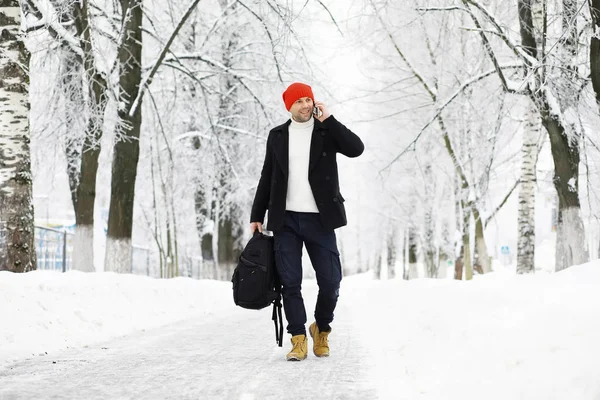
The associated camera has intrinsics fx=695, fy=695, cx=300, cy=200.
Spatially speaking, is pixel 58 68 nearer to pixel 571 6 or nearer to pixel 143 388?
pixel 571 6

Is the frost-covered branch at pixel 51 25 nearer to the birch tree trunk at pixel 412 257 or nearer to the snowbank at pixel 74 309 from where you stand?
the snowbank at pixel 74 309

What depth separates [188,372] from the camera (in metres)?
4.52

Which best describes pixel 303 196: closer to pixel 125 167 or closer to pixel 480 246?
pixel 125 167

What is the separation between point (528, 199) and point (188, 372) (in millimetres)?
11978

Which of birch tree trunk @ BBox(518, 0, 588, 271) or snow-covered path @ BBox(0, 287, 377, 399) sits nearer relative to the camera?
snow-covered path @ BBox(0, 287, 377, 399)

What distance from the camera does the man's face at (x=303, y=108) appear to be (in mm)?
5105

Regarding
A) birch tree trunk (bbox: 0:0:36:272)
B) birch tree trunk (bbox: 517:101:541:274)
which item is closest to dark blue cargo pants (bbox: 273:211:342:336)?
birch tree trunk (bbox: 0:0:36:272)

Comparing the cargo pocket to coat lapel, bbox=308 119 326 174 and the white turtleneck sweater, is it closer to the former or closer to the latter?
the white turtleneck sweater

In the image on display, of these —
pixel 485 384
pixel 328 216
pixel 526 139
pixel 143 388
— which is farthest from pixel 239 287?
pixel 526 139

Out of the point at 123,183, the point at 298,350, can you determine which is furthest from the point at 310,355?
the point at 123,183

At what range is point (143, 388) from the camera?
3.95 m

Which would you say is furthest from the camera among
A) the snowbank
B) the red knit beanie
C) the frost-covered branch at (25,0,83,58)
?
the frost-covered branch at (25,0,83,58)

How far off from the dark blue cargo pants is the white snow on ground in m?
0.43

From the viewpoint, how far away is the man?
508 centimetres
